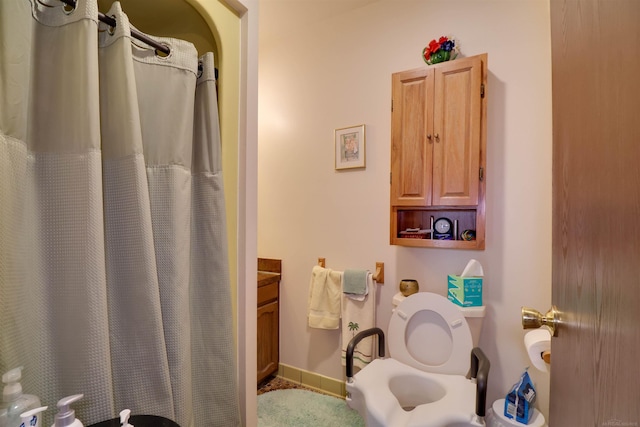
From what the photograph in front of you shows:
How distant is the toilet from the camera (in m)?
1.29

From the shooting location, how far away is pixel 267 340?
2385 millimetres

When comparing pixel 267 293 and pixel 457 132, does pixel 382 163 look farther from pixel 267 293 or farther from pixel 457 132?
pixel 267 293

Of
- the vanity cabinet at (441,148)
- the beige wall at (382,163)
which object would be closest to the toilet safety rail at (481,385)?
the beige wall at (382,163)

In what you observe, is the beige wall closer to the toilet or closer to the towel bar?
the towel bar

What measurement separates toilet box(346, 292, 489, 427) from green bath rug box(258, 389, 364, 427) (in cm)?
53

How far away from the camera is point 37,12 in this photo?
2.37 ft

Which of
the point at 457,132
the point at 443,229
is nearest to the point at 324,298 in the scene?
the point at 443,229

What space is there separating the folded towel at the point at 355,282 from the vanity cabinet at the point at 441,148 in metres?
0.34

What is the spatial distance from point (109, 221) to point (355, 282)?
5.01 ft

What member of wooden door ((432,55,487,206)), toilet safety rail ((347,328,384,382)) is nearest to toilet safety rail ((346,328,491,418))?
toilet safety rail ((347,328,384,382))

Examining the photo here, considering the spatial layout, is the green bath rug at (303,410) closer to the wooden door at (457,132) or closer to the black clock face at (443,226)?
the black clock face at (443,226)

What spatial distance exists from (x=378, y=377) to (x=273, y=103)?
2.11 m

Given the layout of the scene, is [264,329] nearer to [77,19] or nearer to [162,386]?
[162,386]

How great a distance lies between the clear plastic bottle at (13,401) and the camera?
0.58 meters
